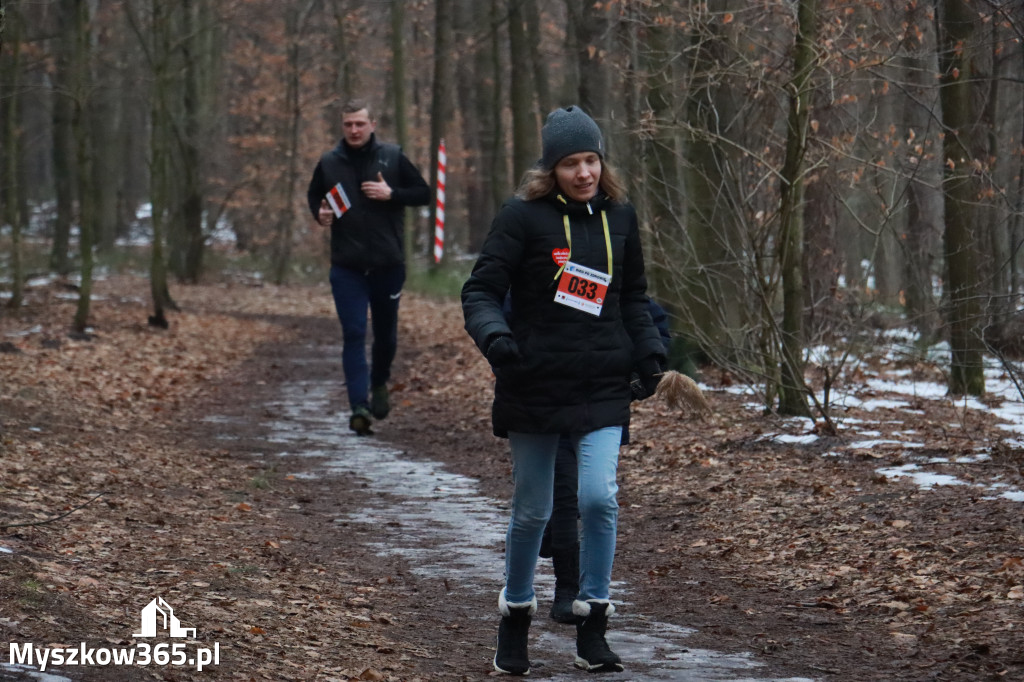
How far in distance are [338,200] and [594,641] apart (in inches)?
265

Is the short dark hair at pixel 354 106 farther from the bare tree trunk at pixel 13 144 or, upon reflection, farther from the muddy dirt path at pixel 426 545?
the bare tree trunk at pixel 13 144

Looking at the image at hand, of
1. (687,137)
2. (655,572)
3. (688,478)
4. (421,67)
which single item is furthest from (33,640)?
(421,67)

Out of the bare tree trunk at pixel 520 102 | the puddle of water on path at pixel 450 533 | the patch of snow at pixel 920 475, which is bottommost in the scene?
the puddle of water on path at pixel 450 533

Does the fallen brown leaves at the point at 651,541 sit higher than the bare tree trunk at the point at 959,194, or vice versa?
the bare tree trunk at the point at 959,194

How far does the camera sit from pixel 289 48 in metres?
35.0

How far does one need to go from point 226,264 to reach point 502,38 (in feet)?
41.4

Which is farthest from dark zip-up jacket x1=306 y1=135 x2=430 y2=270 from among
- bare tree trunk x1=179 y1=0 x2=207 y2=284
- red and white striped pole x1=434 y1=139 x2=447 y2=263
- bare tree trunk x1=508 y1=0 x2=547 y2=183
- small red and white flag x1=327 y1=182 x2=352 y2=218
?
bare tree trunk x1=179 y1=0 x2=207 y2=284

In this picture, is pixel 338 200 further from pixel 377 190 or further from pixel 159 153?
pixel 159 153

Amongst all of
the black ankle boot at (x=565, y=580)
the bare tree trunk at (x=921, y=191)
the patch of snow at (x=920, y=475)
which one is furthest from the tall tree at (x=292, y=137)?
the black ankle boot at (x=565, y=580)

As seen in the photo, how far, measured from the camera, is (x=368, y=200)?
36.2ft

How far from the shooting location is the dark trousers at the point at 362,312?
11.0 metres

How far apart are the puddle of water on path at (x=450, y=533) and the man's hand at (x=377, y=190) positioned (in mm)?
2161

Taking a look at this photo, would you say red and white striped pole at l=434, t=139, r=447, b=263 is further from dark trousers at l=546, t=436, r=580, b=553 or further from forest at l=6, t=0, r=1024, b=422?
dark trousers at l=546, t=436, r=580, b=553

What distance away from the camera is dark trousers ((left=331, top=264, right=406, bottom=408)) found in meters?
11.0
